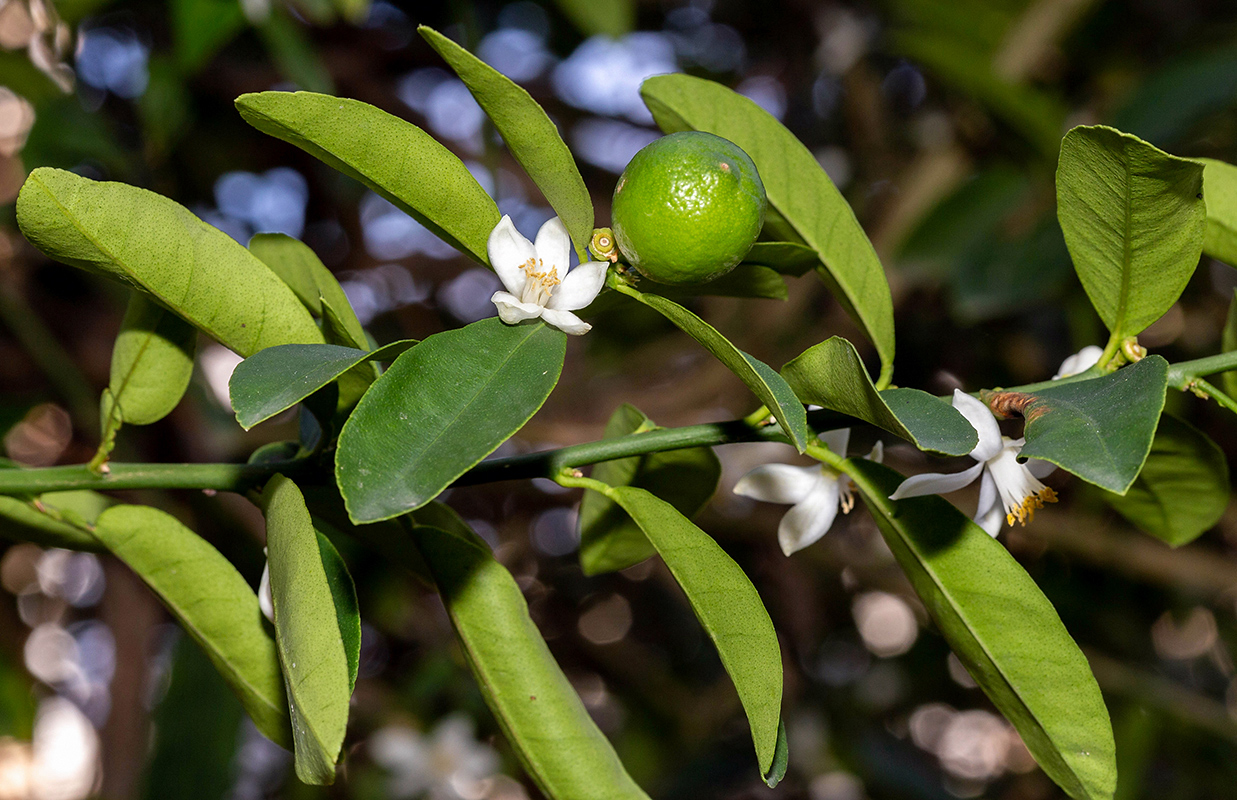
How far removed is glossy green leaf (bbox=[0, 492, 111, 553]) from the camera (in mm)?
564

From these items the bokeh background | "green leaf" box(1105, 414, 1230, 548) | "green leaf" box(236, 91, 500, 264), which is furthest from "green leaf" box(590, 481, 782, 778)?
the bokeh background

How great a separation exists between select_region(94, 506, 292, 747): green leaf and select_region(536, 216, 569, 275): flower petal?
259mm

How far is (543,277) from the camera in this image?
1.66ft

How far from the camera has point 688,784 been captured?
1.86 meters

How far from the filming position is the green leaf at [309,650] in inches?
14.8

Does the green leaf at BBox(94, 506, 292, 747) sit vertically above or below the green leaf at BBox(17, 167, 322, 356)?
below

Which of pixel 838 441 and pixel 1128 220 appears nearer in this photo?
pixel 1128 220

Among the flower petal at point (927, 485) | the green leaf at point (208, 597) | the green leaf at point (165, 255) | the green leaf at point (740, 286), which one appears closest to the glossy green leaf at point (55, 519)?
the green leaf at point (208, 597)

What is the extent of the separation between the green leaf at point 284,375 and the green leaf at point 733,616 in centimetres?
17

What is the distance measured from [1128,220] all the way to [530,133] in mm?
322

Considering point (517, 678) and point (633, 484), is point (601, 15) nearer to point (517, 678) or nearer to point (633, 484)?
point (633, 484)

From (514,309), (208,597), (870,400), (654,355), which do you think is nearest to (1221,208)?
(870,400)

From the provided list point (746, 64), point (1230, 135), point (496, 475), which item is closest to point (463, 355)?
point (496, 475)

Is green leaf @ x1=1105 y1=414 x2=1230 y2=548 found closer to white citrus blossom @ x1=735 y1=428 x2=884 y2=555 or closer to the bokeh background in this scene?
white citrus blossom @ x1=735 y1=428 x2=884 y2=555
